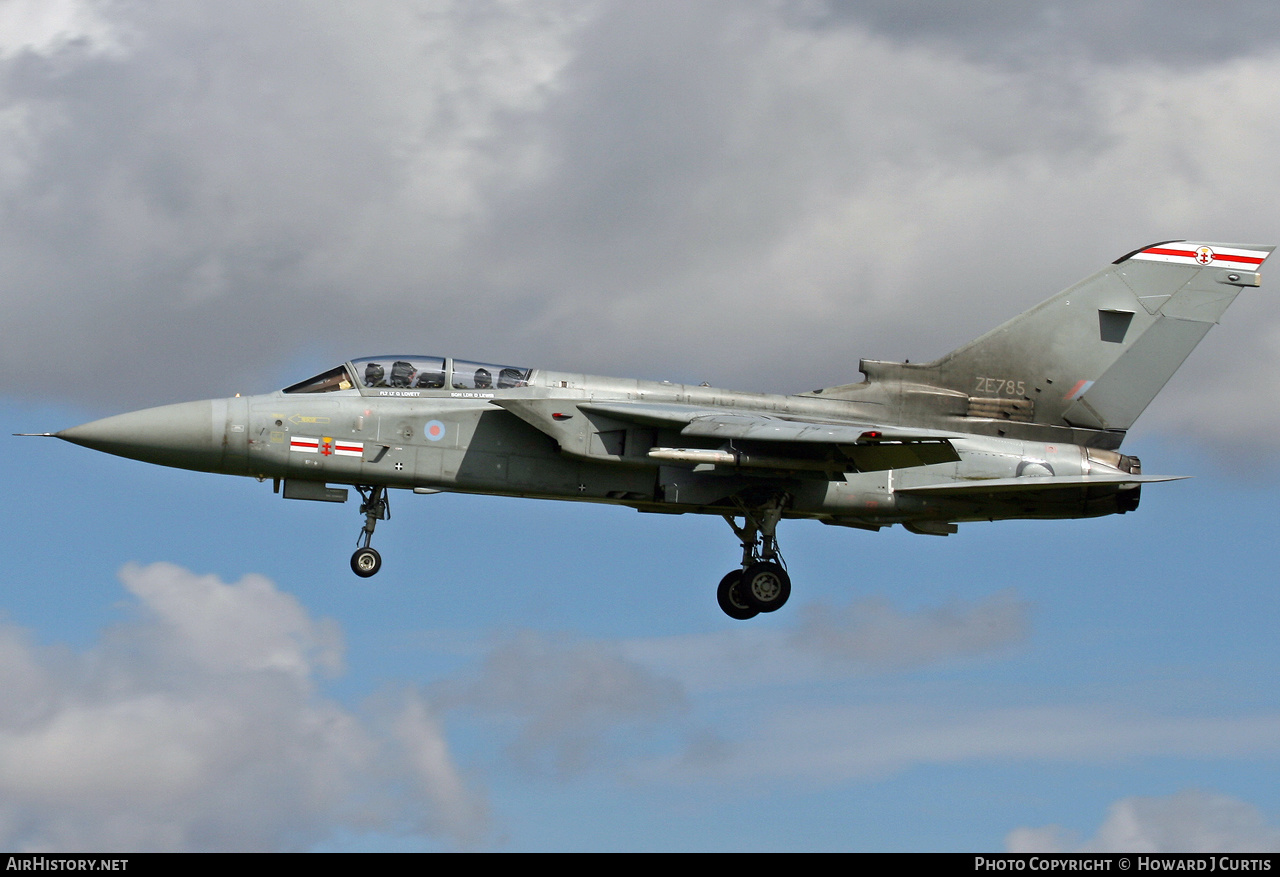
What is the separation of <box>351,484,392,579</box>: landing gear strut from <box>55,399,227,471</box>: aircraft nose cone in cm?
245

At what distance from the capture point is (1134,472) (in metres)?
26.6

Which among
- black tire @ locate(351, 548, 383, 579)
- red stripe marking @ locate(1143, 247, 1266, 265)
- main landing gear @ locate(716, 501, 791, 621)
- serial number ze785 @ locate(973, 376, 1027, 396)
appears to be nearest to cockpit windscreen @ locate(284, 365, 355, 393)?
black tire @ locate(351, 548, 383, 579)

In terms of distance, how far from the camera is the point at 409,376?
2534 cm

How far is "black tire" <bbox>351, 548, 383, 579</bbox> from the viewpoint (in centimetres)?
2503

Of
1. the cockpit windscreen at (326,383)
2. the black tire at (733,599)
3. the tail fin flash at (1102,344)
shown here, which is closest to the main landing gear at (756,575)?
the black tire at (733,599)

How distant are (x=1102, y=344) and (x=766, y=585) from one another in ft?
25.1

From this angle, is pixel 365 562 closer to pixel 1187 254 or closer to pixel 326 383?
pixel 326 383

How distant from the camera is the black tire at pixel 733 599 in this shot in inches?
1040

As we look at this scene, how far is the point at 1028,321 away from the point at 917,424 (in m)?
2.95

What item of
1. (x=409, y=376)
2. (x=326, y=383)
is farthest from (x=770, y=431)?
(x=326, y=383)

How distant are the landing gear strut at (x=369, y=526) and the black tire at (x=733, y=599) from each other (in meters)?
5.80

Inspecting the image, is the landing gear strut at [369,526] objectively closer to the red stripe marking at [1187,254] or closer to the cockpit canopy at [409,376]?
the cockpit canopy at [409,376]
